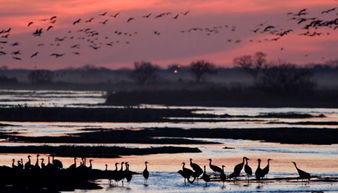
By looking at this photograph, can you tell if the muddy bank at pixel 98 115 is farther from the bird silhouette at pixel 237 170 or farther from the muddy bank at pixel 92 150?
the bird silhouette at pixel 237 170

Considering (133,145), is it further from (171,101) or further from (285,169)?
(171,101)

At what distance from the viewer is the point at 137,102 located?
108 m

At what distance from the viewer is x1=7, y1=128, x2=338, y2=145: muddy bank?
50.8m

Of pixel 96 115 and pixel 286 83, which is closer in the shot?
pixel 96 115

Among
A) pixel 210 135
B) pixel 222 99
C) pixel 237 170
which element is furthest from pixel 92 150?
pixel 222 99

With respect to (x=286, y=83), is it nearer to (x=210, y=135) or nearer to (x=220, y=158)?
(x=210, y=135)

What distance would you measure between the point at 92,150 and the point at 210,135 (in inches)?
512

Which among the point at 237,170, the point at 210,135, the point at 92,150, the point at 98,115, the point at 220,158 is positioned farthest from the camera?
the point at 98,115

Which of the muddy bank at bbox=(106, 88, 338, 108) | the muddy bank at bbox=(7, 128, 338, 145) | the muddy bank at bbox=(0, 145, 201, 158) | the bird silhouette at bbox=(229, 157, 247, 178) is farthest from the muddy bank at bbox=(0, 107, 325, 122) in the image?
the bird silhouette at bbox=(229, 157, 247, 178)

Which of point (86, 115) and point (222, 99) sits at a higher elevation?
point (222, 99)

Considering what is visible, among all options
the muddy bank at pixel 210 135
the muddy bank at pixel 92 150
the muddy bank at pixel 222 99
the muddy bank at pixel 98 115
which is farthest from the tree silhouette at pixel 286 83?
the muddy bank at pixel 92 150

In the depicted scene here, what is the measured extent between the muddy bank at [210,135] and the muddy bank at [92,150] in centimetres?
437

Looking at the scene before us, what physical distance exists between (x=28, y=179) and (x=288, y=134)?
2783 centimetres

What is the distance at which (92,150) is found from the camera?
4394 centimetres
